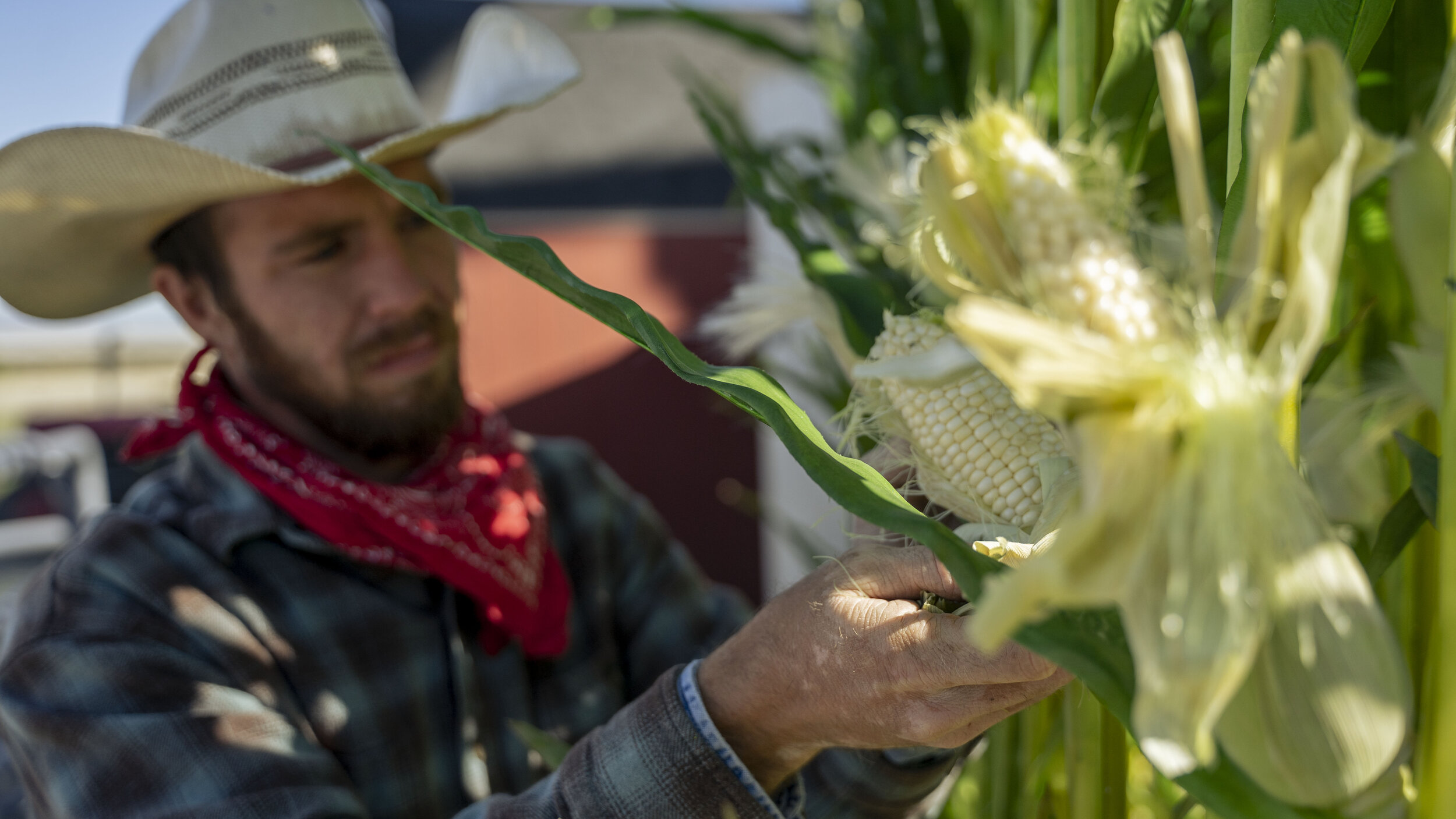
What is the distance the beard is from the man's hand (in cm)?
49

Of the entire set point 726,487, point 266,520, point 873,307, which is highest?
point 873,307

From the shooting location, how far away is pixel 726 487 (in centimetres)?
219

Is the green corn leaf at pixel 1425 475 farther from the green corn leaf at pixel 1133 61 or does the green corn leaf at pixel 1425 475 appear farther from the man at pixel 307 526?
the man at pixel 307 526

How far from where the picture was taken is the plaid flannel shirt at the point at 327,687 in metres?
0.51

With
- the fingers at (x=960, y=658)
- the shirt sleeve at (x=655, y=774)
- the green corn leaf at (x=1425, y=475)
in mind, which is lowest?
the shirt sleeve at (x=655, y=774)

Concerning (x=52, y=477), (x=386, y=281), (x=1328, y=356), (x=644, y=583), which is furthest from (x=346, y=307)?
(x=52, y=477)

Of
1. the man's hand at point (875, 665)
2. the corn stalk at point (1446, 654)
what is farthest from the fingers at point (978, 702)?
the corn stalk at point (1446, 654)

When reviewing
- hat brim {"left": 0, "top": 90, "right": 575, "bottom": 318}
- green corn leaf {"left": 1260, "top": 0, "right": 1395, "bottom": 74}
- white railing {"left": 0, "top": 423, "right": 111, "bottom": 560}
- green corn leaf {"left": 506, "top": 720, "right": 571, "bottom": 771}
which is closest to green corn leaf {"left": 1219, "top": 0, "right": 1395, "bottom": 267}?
green corn leaf {"left": 1260, "top": 0, "right": 1395, "bottom": 74}

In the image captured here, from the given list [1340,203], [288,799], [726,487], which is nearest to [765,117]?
[726,487]

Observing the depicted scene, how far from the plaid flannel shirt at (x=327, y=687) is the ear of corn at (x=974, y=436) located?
0.59 feet

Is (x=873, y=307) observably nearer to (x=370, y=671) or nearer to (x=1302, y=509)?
(x=1302, y=509)

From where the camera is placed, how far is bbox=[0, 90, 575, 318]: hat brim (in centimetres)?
66

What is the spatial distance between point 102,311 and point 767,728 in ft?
2.87

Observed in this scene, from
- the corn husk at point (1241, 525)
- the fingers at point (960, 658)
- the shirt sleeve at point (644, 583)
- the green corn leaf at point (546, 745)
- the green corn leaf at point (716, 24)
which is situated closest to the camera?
the corn husk at point (1241, 525)
